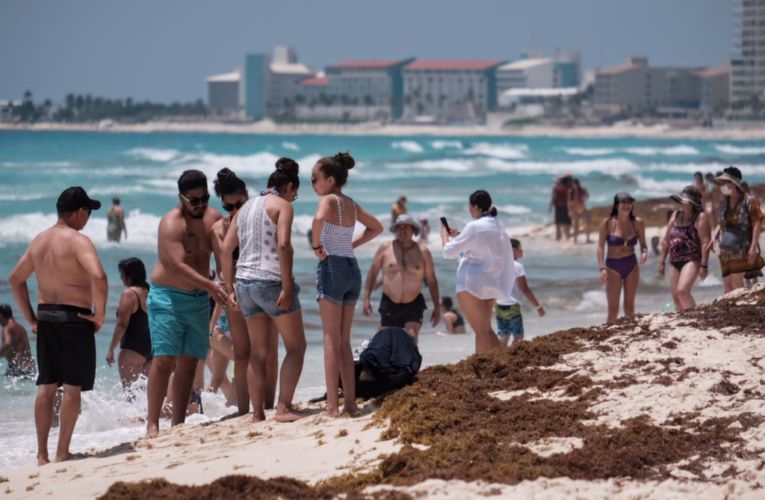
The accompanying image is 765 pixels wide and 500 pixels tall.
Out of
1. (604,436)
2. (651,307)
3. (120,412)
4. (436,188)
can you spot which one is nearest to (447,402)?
(604,436)

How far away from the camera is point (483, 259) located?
27.4ft

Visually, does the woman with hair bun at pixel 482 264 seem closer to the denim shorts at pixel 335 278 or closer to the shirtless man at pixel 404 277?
the shirtless man at pixel 404 277

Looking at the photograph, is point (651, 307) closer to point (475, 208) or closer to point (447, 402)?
point (475, 208)

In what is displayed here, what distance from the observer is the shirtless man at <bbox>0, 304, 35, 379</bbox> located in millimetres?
10594

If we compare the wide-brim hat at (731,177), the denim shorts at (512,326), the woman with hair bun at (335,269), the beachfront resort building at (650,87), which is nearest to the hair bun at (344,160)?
the woman with hair bun at (335,269)

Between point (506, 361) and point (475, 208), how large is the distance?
1624mm

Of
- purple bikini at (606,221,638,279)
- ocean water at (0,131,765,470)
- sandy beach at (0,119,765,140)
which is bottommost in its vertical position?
ocean water at (0,131,765,470)

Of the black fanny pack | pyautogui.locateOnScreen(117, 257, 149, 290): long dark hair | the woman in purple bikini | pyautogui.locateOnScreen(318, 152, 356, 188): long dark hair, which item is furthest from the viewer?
the woman in purple bikini

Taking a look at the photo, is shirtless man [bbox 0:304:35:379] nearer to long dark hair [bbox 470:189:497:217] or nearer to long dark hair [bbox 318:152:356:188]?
long dark hair [bbox 470:189:497:217]

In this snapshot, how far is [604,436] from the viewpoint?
5.52 metres

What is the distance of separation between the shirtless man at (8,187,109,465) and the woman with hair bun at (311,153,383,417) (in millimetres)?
1347

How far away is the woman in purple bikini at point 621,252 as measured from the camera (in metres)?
9.96

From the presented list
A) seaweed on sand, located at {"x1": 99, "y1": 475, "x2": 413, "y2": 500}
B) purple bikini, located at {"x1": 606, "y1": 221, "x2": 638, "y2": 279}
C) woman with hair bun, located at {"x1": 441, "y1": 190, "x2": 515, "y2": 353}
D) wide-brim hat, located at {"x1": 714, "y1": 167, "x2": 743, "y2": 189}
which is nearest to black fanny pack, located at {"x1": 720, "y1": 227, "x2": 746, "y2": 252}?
wide-brim hat, located at {"x1": 714, "y1": 167, "x2": 743, "y2": 189}

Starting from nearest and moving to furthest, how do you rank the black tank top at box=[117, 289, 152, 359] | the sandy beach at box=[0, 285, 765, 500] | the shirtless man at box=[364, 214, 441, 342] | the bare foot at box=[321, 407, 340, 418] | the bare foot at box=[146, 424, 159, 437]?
the sandy beach at box=[0, 285, 765, 500] → the bare foot at box=[321, 407, 340, 418] → the bare foot at box=[146, 424, 159, 437] → the black tank top at box=[117, 289, 152, 359] → the shirtless man at box=[364, 214, 441, 342]
